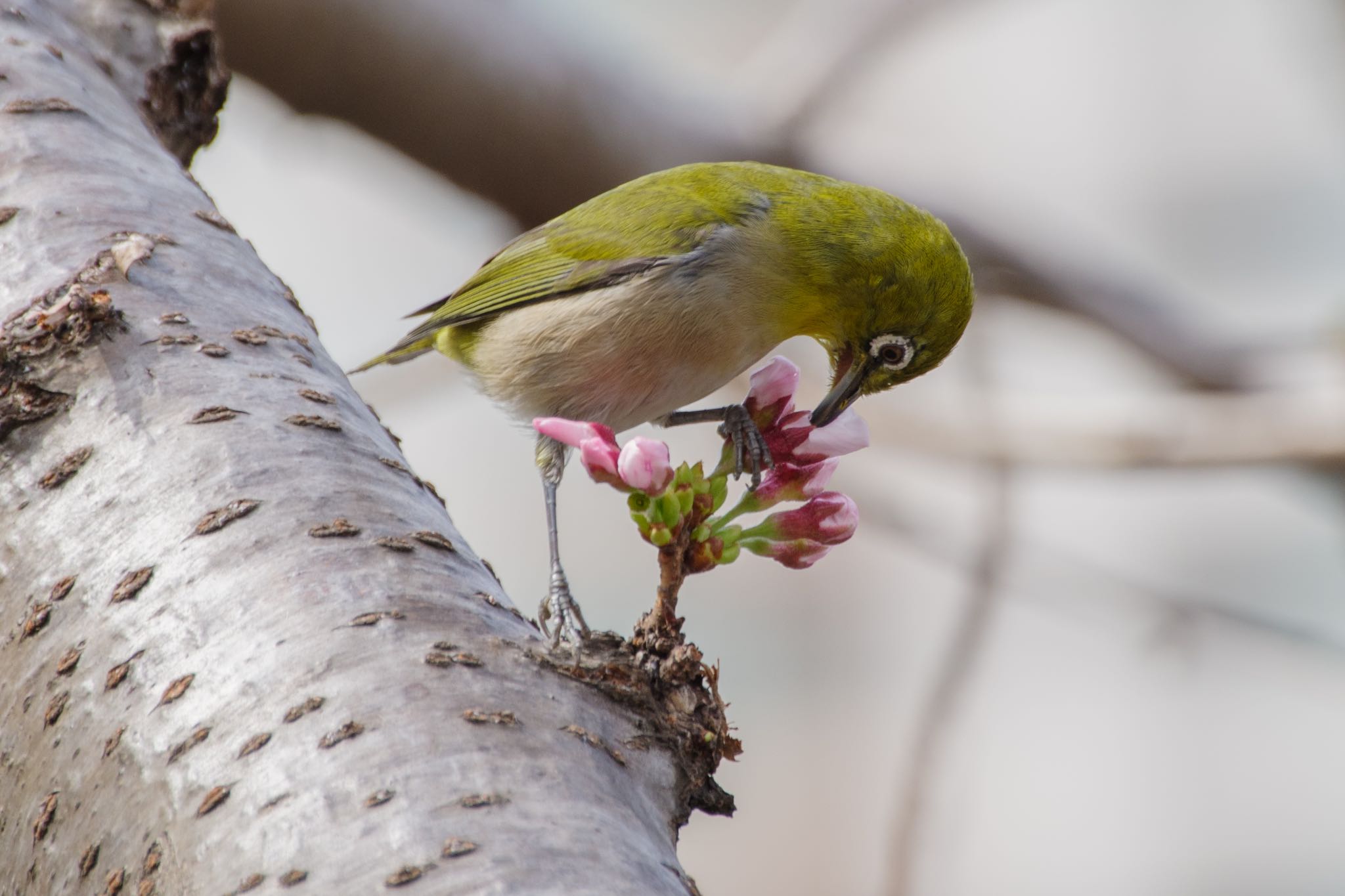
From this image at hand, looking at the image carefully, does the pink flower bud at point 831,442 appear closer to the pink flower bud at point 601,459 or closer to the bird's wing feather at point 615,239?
the pink flower bud at point 601,459

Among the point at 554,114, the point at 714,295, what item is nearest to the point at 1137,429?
the point at 714,295

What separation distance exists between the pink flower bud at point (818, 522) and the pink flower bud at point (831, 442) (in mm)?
269

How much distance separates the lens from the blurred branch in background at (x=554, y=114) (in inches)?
186

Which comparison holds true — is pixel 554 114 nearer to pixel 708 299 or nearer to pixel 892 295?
pixel 708 299

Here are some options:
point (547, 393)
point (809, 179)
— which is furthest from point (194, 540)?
point (809, 179)

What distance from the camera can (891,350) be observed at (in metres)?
3.67

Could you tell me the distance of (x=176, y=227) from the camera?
253cm

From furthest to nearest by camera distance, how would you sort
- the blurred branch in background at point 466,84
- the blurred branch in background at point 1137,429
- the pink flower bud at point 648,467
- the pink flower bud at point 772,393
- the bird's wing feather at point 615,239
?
the blurred branch in background at point 1137,429, the blurred branch in background at point 466,84, the bird's wing feather at point 615,239, the pink flower bud at point 772,393, the pink flower bud at point 648,467

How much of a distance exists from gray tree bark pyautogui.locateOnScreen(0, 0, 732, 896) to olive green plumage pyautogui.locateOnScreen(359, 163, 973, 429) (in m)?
1.28

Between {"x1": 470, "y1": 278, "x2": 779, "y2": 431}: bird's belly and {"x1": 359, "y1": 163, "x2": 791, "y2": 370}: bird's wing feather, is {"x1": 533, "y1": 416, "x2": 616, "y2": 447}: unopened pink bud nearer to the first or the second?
{"x1": 470, "y1": 278, "x2": 779, "y2": 431}: bird's belly

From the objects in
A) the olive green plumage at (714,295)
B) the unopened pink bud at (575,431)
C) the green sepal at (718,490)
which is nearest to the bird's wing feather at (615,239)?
the olive green plumage at (714,295)

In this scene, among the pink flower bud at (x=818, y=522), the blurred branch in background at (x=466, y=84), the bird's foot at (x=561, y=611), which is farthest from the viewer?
the blurred branch in background at (x=466, y=84)

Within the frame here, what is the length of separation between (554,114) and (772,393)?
2379 mm

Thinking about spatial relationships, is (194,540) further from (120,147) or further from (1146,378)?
(1146,378)
